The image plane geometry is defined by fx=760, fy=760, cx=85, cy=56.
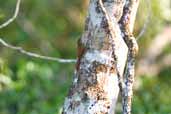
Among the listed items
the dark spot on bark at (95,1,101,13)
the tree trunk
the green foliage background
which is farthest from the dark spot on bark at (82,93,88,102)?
the green foliage background

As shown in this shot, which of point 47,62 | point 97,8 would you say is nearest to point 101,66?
point 97,8

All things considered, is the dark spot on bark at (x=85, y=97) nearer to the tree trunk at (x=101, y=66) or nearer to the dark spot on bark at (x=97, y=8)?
the tree trunk at (x=101, y=66)

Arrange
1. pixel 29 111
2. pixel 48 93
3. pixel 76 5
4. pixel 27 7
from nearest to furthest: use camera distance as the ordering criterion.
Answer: pixel 29 111 → pixel 48 93 → pixel 27 7 → pixel 76 5

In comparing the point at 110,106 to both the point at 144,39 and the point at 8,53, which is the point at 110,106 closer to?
the point at 8,53

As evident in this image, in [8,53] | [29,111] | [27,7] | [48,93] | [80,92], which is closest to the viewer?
[80,92]

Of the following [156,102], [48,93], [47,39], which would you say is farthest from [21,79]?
[47,39]

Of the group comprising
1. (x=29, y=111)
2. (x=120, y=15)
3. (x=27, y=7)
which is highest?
(x=27, y=7)
